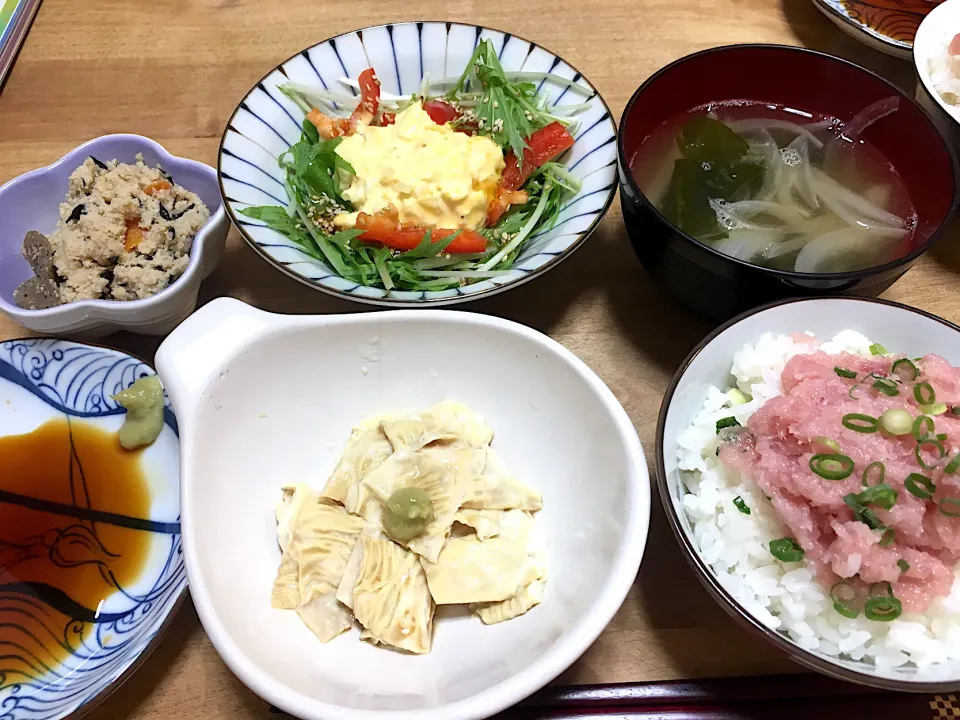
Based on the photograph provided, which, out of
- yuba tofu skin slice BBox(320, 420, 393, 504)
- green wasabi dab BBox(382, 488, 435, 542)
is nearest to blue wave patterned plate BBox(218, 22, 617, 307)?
yuba tofu skin slice BBox(320, 420, 393, 504)

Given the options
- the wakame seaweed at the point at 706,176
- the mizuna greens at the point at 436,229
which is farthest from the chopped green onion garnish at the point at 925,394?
the mizuna greens at the point at 436,229

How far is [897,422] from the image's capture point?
3.33 ft

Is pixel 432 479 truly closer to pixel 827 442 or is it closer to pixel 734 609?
pixel 734 609

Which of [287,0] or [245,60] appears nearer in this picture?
[245,60]

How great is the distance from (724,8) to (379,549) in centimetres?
211

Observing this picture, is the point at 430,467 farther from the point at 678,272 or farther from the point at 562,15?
the point at 562,15

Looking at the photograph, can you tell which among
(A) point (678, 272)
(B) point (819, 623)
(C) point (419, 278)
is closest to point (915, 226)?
(A) point (678, 272)

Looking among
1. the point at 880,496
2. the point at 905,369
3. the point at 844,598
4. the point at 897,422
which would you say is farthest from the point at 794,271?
the point at 844,598

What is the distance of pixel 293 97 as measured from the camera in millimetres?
1653

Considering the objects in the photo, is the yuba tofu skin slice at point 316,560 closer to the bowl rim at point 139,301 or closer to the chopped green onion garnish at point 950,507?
the bowl rim at point 139,301

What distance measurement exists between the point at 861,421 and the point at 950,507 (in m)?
0.16

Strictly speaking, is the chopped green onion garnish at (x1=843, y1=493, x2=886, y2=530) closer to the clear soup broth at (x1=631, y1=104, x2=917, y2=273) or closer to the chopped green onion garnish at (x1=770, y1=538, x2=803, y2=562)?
the chopped green onion garnish at (x1=770, y1=538, x2=803, y2=562)

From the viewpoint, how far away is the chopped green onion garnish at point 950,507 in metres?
0.97

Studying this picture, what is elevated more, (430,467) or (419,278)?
(419,278)
